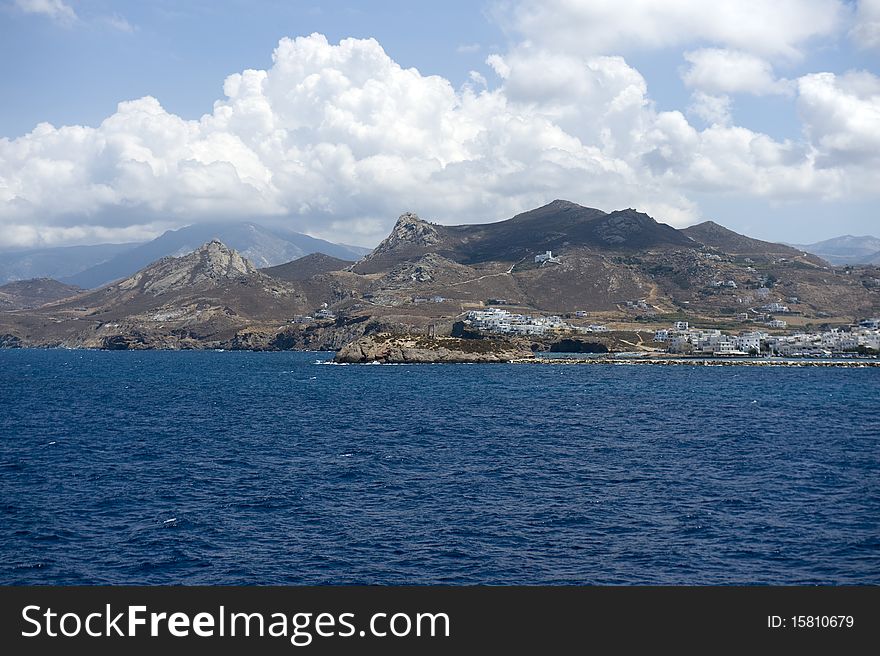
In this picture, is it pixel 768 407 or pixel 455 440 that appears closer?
pixel 455 440

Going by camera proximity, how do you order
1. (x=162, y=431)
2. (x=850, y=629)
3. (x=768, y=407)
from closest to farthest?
(x=850, y=629), (x=162, y=431), (x=768, y=407)

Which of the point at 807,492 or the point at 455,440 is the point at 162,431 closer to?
the point at 455,440

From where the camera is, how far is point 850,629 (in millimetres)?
29219

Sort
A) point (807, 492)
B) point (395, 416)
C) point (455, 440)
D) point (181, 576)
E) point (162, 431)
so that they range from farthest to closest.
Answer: point (395, 416) < point (162, 431) < point (455, 440) < point (807, 492) < point (181, 576)

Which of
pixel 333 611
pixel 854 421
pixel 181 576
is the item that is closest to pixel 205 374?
pixel 854 421

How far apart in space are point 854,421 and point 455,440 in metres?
51.1

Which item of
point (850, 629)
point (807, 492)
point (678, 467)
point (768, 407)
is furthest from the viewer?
point (768, 407)

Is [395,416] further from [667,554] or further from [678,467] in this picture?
[667,554]

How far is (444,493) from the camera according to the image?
5912 cm

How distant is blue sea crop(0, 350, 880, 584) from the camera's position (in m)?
42.3

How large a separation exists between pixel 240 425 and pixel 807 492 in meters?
66.2

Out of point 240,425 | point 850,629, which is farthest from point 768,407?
point 850,629

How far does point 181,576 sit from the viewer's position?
4109 cm

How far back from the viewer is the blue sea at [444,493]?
4231 cm
